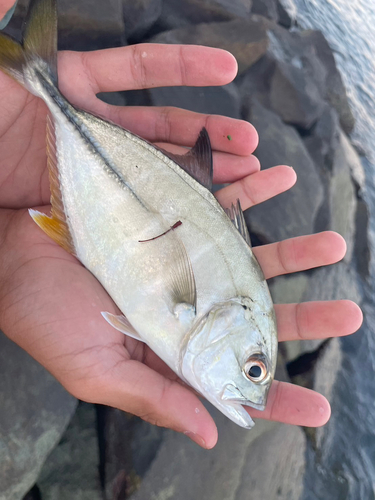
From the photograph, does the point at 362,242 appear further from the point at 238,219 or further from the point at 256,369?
the point at 256,369

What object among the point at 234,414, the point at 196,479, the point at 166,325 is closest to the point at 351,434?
the point at 196,479

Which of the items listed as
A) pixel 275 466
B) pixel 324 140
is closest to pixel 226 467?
pixel 275 466

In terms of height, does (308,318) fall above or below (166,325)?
above

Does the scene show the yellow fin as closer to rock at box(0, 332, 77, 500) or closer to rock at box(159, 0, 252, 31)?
rock at box(0, 332, 77, 500)

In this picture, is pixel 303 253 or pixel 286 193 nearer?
pixel 303 253

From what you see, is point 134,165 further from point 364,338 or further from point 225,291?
point 364,338

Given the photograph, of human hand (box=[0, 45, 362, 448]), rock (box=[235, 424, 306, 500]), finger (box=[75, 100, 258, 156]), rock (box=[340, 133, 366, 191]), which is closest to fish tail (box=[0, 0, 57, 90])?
human hand (box=[0, 45, 362, 448])
